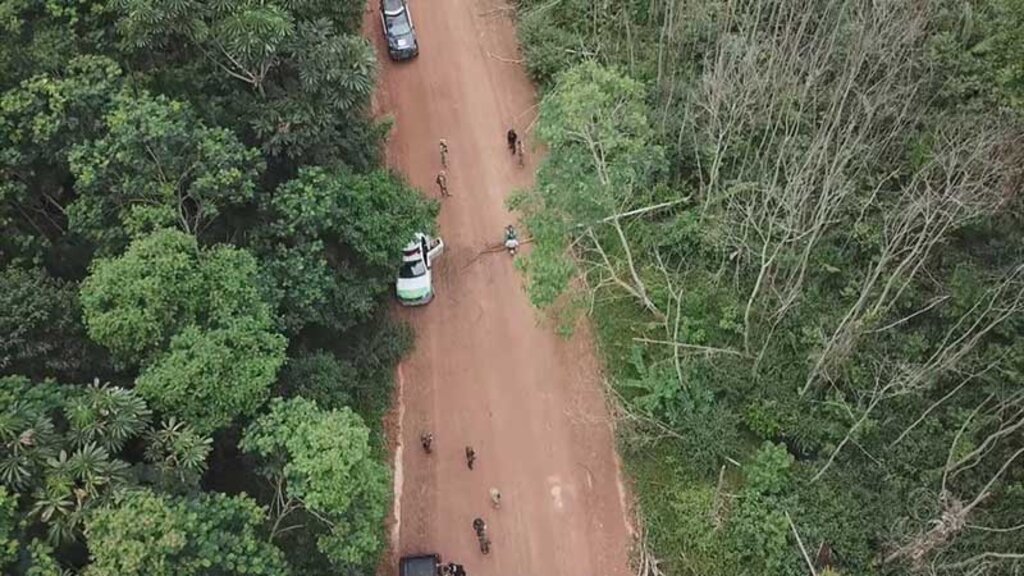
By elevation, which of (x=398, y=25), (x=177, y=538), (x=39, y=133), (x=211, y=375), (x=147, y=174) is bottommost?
(x=398, y=25)

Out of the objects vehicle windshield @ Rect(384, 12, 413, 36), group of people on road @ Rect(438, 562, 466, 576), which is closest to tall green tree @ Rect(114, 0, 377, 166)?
vehicle windshield @ Rect(384, 12, 413, 36)

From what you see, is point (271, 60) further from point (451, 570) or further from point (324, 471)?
point (451, 570)

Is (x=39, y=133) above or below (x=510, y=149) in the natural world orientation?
above

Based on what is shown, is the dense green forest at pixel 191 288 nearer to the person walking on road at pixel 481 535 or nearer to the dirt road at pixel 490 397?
the dirt road at pixel 490 397

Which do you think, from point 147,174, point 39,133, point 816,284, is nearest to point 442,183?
point 147,174

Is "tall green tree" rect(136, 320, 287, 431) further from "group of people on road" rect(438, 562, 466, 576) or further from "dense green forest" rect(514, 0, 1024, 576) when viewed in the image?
"dense green forest" rect(514, 0, 1024, 576)

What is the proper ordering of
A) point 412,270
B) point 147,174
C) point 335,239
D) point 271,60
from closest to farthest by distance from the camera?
point 147,174, point 271,60, point 335,239, point 412,270
